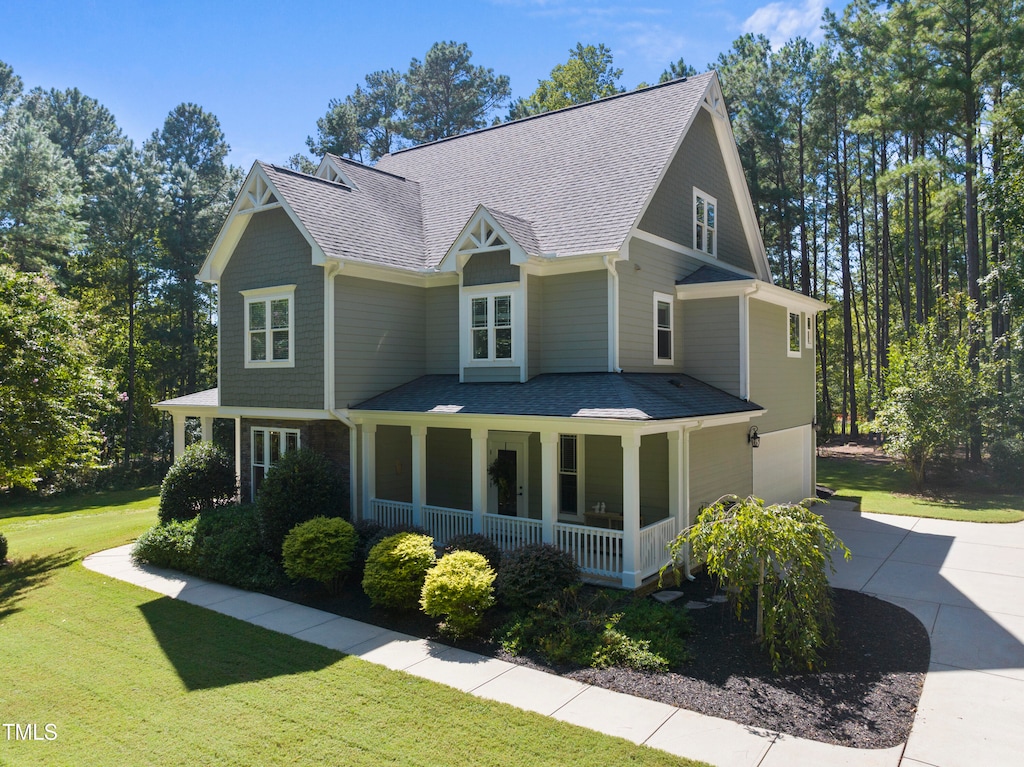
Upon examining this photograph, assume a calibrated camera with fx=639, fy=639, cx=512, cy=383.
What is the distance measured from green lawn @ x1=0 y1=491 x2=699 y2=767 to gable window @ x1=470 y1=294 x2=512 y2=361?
712 cm

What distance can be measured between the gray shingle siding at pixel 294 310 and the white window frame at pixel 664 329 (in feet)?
24.1

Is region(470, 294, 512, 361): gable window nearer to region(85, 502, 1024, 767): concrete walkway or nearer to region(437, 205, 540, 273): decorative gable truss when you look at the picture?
region(437, 205, 540, 273): decorative gable truss

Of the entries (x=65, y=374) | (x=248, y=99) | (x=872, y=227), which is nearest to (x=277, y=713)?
(x=65, y=374)

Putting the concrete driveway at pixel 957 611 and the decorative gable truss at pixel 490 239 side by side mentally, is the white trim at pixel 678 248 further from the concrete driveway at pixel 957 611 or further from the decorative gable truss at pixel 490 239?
the concrete driveway at pixel 957 611

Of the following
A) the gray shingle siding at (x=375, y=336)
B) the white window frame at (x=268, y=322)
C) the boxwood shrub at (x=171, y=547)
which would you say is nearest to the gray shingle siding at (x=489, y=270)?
the gray shingle siding at (x=375, y=336)

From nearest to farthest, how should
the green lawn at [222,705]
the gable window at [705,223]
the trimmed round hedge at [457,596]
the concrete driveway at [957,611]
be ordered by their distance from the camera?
the green lawn at [222,705] < the concrete driveway at [957,611] < the trimmed round hedge at [457,596] < the gable window at [705,223]

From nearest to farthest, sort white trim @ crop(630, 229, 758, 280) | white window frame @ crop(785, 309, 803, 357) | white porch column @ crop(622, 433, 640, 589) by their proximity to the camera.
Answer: white porch column @ crop(622, 433, 640, 589), white trim @ crop(630, 229, 758, 280), white window frame @ crop(785, 309, 803, 357)

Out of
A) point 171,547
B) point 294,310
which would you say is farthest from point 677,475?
point 171,547

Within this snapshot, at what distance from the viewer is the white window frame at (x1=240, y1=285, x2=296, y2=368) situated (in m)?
14.4

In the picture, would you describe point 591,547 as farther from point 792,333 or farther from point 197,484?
point 792,333

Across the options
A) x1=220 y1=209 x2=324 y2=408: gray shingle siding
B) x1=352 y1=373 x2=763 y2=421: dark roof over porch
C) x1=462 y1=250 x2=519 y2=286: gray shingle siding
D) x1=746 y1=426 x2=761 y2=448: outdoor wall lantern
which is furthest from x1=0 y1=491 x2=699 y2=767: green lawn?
x1=746 y1=426 x2=761 y2=448: outdoor wall lantern

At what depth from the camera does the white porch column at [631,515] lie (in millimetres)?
10734

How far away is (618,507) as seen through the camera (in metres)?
14.0

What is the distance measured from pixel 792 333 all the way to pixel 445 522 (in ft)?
37.3
